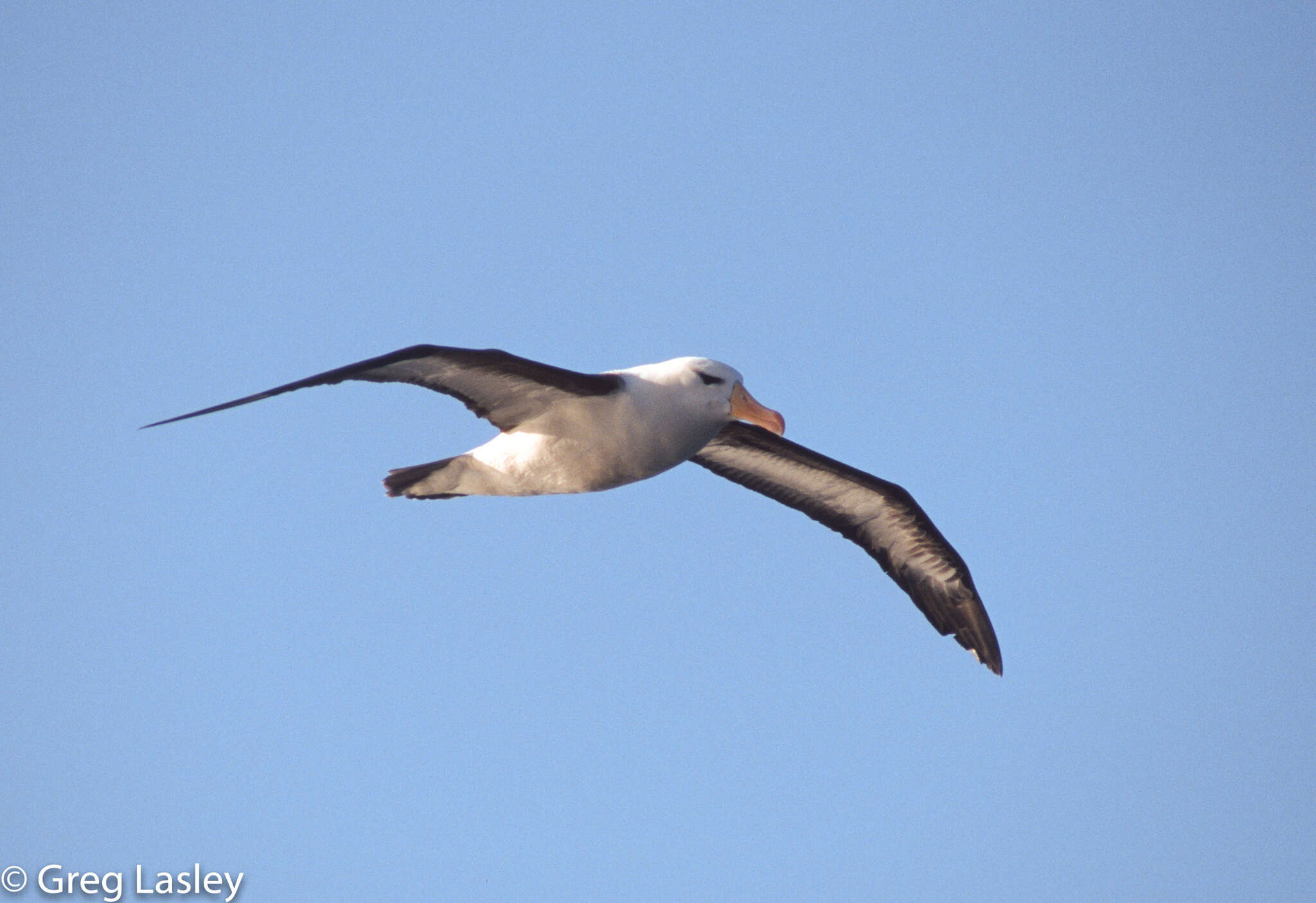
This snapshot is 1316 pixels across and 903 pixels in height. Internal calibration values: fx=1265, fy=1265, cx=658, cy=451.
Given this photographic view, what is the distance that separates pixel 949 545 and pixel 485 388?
4800 mm

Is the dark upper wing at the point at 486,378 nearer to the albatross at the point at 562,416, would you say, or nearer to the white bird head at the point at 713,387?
the albatross at the point at 562,416

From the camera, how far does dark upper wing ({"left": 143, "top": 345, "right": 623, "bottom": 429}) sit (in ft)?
22.8

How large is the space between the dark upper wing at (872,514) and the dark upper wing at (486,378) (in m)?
2.76

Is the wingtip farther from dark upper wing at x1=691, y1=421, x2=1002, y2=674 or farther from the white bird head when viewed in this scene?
the white bird head

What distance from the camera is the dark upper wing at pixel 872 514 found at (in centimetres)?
1075

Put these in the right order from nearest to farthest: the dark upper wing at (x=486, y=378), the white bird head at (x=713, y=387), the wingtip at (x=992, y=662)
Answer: the dark upper wing at (x=486, y=378) → the white bird head at (x=713, y=387) → the wingtip at (x=992, y=662)

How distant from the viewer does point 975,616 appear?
429 inches

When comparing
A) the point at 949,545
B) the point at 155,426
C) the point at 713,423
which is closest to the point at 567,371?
the point at 713,423

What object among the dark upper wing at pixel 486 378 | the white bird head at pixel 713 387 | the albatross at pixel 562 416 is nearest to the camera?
the dark upper wing at pixel 486 378

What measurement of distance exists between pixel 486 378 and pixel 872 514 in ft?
14.9

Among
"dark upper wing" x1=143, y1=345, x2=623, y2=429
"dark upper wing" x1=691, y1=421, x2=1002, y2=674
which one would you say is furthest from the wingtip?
"dark upper wing" x1=143, y1=345, x2=623, y2=429

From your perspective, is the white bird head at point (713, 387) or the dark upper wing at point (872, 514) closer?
the white bird head at point (713, 387)

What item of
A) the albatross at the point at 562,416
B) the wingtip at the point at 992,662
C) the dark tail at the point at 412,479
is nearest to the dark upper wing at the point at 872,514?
the wingtip at the point at 992,662

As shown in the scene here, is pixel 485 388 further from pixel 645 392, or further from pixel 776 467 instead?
pixel 776 467
